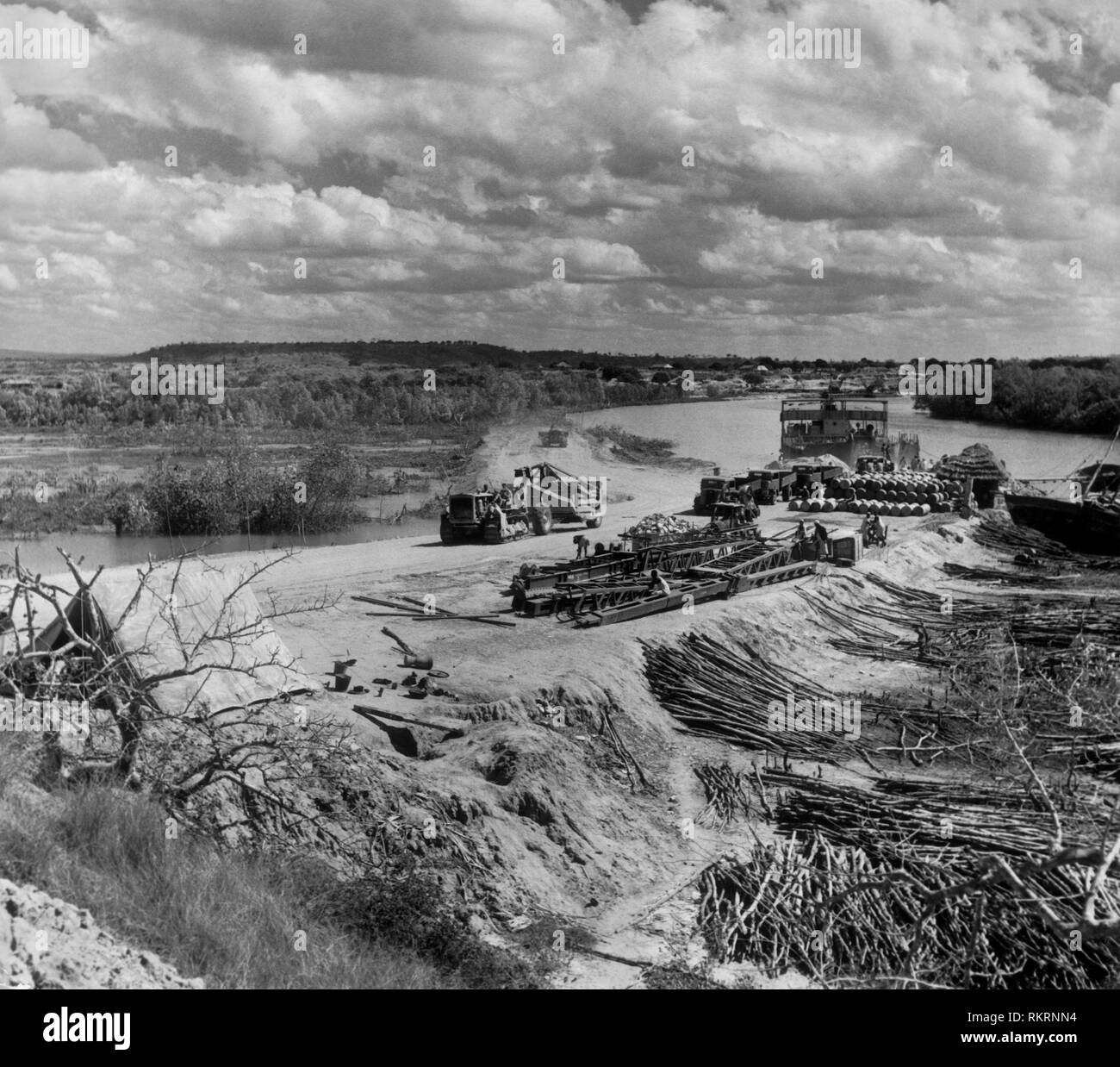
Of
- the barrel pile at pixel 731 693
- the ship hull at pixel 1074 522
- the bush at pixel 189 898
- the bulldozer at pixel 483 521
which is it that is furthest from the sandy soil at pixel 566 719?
the ship hull at pixel 1074 522

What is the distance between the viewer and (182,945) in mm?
8148

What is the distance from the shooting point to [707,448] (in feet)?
238

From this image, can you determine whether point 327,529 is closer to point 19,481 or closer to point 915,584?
point 19,481

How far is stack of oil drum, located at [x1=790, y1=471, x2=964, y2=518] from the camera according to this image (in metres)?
38.8

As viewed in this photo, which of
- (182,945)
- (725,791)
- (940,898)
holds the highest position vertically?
(940,898)

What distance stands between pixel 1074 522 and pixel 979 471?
23.8 feet

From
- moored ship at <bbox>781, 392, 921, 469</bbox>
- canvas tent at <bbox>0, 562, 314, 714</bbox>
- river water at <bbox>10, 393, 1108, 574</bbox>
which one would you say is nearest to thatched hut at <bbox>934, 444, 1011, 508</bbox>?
moored ship at <bbox>781, 392, 921, 469</bbox>

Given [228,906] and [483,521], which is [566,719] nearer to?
[228,906]

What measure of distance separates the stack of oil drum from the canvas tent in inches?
1078

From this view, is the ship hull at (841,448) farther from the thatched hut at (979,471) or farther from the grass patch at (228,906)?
the grass patch at (228,906)

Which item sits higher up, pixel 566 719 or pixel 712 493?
pixel 712 493

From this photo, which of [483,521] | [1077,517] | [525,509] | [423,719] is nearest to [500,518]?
[483,521]
